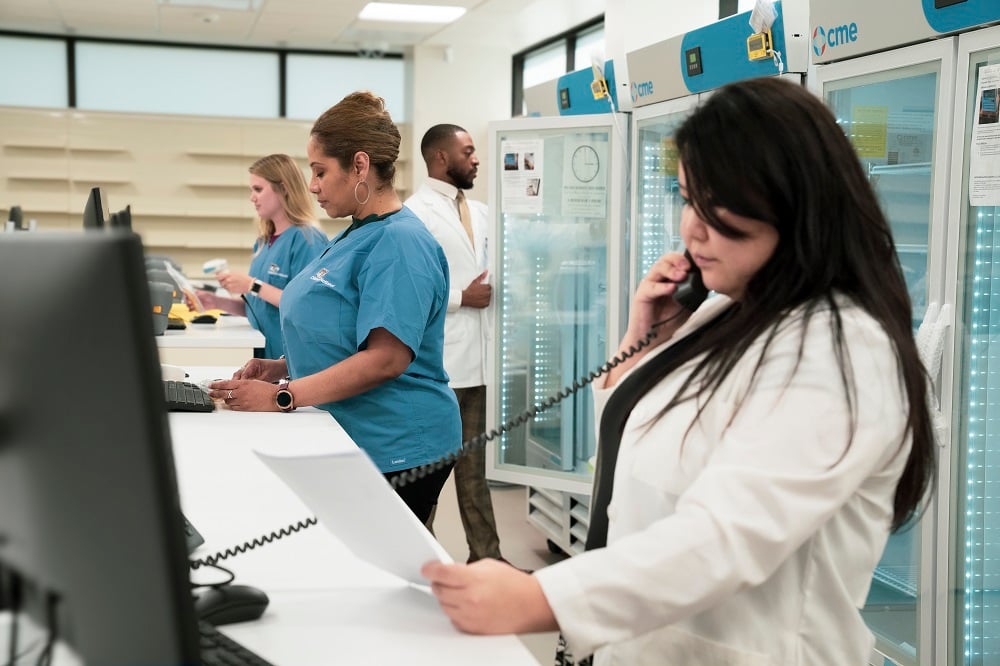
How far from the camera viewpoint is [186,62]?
9.53 m

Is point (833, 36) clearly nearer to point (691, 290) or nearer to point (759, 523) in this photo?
point (691, 290)

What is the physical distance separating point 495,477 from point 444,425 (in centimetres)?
216

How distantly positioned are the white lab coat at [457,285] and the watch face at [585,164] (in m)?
0.58

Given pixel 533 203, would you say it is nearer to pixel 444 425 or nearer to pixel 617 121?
pixel 617 121

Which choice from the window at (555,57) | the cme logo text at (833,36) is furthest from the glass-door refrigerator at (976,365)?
the window at (555,57)

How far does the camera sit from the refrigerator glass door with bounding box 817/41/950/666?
2578 mm

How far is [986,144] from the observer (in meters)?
2.29

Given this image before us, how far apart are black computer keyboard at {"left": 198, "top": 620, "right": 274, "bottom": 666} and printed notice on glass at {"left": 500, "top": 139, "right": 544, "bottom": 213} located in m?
3.52

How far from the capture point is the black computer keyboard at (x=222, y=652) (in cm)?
105

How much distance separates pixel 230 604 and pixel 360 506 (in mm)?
202

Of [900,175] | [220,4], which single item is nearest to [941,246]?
[900,175]

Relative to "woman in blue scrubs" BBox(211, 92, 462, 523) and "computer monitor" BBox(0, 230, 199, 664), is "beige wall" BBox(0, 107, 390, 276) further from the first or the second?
"computer monitor" BBox(0, 230, 199, 664)

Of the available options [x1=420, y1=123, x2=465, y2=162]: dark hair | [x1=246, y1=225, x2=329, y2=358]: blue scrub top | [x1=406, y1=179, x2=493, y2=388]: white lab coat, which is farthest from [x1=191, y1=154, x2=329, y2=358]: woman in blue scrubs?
[x1=420, y1=123, x2=465, y2=162]: dark hair

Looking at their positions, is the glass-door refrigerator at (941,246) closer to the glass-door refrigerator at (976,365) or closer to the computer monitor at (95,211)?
the glass-door refrigerator at (976,365)
